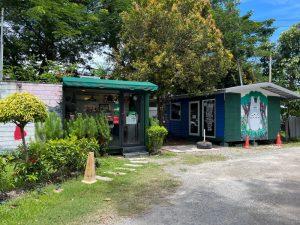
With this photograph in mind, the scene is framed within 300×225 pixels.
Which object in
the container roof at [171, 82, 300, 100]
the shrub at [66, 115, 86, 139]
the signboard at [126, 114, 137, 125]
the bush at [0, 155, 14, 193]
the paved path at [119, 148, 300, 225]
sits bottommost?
the paved path at [119, 148, 300, 225]

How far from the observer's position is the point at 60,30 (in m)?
18.5

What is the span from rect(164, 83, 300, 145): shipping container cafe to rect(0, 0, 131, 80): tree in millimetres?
5892

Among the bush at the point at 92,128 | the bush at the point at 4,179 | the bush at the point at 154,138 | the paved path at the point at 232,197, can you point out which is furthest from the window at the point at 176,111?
the bush at the point at 4,179

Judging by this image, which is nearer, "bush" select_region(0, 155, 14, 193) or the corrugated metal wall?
"bush" select_region(0, 155, 14, 193)

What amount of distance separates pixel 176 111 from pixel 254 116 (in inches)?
179

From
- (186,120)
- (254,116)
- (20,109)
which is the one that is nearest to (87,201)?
(20,109)

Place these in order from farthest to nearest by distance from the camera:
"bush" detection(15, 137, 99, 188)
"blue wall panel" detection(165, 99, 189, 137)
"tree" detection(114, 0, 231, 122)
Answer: "blue wall panel" detection(165, 99, 189, 137) → "tree" detection(114, 0, 231, 122) → "bush" detection(15, 137, 99, 188)

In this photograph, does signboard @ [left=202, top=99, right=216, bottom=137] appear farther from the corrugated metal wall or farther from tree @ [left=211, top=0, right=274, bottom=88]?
tree @ [left=211, top=0, right=274, bottom=88]

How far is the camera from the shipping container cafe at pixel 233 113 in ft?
55.8

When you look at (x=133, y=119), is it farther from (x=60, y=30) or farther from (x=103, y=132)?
(x=60, y=30)

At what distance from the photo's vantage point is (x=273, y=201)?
22.6 ft

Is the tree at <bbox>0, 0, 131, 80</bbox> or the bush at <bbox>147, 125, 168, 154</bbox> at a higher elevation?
the tree at <bbox>0, 0, 131, 80</bbox>

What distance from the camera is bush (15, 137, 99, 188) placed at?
24.6 ft

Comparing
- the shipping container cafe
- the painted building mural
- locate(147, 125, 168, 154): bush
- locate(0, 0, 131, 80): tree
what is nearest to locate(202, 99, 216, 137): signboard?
the shipping container cafe
